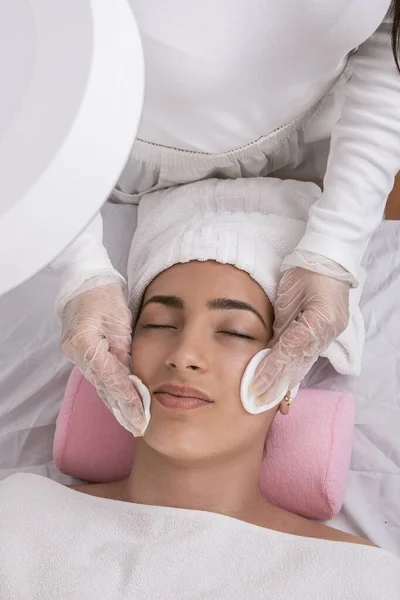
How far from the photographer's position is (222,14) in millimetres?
1049

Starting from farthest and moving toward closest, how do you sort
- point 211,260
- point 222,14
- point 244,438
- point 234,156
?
point 234,156 < point 211,260 < point 244,438 < point 222,14

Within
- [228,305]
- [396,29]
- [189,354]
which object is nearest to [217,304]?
[228,305]

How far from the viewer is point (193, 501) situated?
1218mm

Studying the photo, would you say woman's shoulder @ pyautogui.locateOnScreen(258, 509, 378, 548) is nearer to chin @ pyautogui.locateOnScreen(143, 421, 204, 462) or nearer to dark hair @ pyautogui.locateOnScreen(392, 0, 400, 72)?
chin @ pyautogui.locateOnScreen(143, 421, 204, 462)

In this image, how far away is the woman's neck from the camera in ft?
3.99

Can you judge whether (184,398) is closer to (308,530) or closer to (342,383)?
(308,530)

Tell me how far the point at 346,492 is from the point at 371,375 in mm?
258

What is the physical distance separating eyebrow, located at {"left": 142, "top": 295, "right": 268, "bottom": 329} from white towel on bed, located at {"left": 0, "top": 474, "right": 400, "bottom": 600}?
356mm

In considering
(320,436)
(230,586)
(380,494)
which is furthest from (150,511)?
(380,494)

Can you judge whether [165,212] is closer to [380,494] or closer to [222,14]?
[222,14]

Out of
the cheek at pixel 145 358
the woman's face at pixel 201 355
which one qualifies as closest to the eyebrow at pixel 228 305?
the woman's face at pixel 201 355

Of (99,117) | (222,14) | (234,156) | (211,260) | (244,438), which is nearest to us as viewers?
(99,117)

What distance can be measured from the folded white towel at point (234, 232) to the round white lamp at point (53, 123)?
887 millimetres

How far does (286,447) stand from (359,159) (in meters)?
0.57
